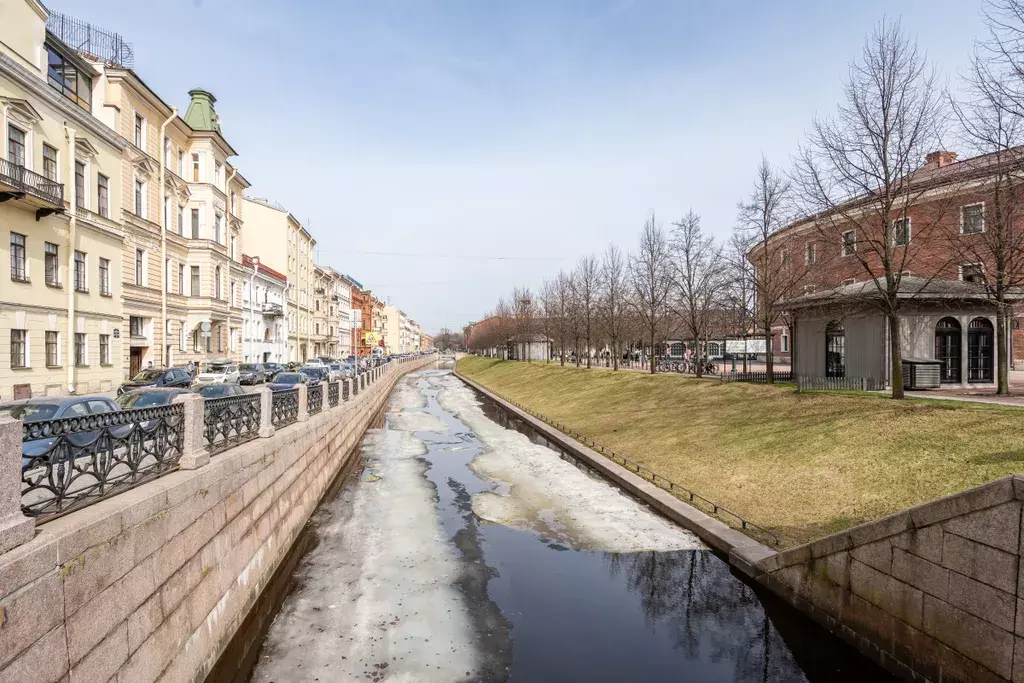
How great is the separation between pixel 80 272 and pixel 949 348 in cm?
3559

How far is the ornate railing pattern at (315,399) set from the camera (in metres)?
15.7

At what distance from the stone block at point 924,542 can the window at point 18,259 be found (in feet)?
91.4

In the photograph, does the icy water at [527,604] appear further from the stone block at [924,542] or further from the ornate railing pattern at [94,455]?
the ornate railing pattern at [94,455]

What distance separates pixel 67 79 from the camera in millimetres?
26156

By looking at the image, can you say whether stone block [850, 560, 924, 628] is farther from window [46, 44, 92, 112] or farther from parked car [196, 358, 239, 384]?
window [46, 44, 92, 112]

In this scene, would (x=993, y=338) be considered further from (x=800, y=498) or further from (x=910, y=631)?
(x=910, y=631)

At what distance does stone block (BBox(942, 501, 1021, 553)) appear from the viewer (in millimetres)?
→ 5301

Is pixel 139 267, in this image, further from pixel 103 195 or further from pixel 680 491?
pixel 680 491

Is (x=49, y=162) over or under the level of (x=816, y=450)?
over

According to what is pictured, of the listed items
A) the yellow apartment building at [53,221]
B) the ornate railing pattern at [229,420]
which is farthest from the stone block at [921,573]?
the yellow apartment building at [53,221]

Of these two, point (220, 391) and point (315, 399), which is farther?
point (220, 391)

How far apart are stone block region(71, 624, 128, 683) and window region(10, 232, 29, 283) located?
22407mm

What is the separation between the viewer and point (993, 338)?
19.8 m

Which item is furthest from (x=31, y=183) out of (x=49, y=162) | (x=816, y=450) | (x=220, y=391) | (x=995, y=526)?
(x=995, y=526)
